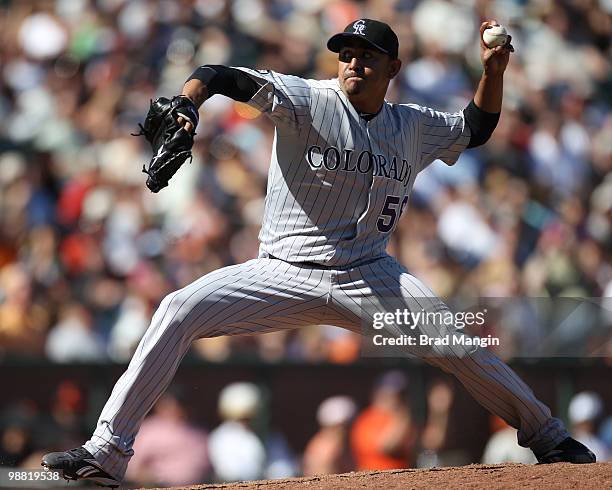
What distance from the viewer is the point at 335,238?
3586 millimetres

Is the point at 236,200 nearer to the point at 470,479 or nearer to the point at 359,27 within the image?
the point at 359,27

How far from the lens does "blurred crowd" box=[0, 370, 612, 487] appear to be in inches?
206

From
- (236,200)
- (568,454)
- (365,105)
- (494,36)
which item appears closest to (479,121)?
(494,36)

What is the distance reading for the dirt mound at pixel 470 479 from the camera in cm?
330

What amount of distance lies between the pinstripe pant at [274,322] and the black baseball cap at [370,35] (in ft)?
2.42

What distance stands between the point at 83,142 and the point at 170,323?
410 cm

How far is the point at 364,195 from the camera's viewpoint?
361 centimetres

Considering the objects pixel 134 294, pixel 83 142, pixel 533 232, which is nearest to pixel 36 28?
pixel 83 142

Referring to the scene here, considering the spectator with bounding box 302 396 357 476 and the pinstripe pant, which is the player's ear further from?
the spectator with bounding box 302 396 357 476

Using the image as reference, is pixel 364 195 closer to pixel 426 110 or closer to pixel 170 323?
pixel 426 110

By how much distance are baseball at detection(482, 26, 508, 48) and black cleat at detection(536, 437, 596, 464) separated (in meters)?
1.42

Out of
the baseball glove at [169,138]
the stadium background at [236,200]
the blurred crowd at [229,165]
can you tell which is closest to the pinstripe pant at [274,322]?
the baseball glove at [169,138]

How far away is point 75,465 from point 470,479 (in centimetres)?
126

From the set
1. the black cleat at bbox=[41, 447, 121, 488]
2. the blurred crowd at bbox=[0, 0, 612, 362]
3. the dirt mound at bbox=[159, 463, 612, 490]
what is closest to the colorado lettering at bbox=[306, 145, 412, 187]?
the dirt mound at bbox=[159, 463, 612, 490]
